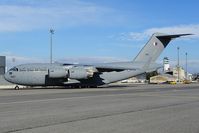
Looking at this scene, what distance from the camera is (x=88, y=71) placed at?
4997 centimetres

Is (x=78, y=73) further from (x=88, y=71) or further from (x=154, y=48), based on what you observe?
(x=154, y=48)

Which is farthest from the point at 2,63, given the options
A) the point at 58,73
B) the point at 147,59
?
the point at 147,59

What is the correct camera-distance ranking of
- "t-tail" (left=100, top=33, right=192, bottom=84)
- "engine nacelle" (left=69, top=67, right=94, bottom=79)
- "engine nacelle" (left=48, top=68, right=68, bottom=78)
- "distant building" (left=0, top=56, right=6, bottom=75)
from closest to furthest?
1. "engine nacelle" (left=48, top=68, right=68, bottom=78)
2. "engine nacelle" (left=69, top=67, right=94, bottom=79)
3. "t-tail" (left=100, top=33, right=192, bottom=84)
4. "distant building" (left=0, top=56, right=6, bottom=75)

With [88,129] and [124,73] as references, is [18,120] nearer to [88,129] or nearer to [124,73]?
[88,129]

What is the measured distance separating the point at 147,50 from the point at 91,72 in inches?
372

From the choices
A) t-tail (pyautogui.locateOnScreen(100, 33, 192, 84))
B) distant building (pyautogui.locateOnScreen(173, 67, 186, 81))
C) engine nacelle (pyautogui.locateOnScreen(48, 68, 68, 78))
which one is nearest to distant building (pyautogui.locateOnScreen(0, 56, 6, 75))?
t-tail (pyautogui.locateOnScreen(100, 33, 192, 84))

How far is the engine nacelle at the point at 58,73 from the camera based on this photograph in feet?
157

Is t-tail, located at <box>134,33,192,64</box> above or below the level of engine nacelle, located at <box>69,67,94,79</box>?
above

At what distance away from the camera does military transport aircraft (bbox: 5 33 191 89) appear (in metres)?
47.8

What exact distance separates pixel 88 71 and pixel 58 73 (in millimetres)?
3965

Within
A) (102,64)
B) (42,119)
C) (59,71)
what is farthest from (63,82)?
(42,119)

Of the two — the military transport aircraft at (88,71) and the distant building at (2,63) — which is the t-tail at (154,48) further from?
the distant building at (2,63)

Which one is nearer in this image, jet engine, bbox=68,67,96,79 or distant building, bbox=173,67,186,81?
jet engine, bbox=68,67,96,79

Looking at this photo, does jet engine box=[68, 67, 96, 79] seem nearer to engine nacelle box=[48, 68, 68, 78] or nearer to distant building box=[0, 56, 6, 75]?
engine nacelle box=[48, 68, 68, 78]
